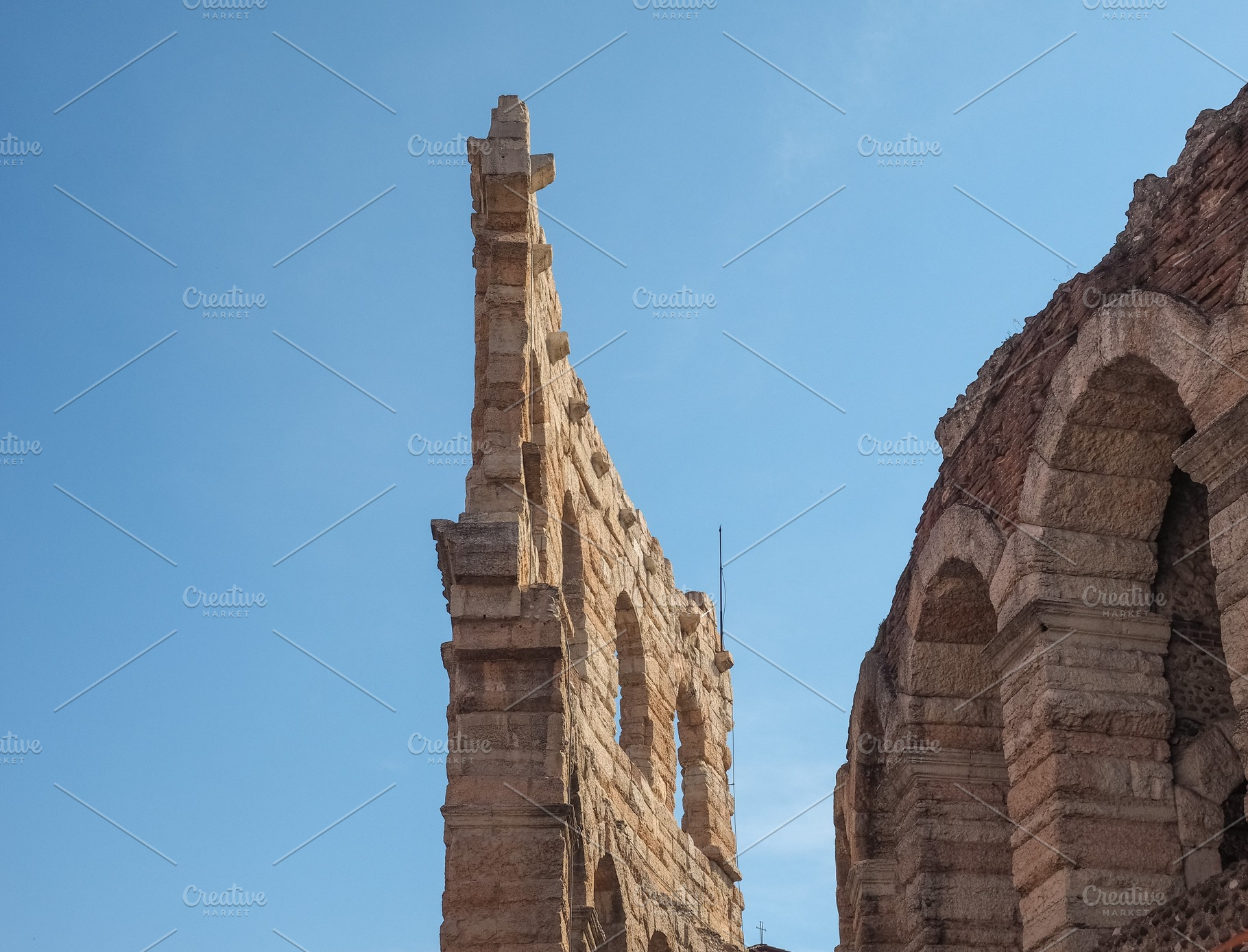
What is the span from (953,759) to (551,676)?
2.61 m

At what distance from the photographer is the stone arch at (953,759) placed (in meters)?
9.46

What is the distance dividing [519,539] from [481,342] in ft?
6.13

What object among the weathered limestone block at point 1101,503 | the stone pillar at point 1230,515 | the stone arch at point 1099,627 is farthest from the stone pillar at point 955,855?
the stone pillar at point 1230,515

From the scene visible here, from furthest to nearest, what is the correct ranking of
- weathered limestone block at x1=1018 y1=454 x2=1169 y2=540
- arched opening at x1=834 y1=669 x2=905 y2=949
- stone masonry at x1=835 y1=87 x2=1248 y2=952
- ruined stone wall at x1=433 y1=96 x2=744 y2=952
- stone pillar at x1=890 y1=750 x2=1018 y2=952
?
arched opening at x1=834 y1=669 x2=905 y2=949
ruined stone wall at x1=433 y1=96 x2=744 y2=952
stone pillar at x1=890 y1=750 x2=1018 y2=952
weathered limestone block at x1=1018 y1=454 x2=1169 y2=540
stone masonry at x1=835 y1=87 x2=1248 y2=952

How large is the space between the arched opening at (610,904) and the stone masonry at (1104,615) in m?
2.47

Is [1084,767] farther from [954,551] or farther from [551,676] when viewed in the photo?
[551,676]

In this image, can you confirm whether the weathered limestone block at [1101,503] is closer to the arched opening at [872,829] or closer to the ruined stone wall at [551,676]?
the arched opening at [872,829]

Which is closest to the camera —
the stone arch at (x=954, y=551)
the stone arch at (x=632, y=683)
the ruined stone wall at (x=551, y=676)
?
the stone arch at (x=954, y=551)

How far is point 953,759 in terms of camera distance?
988 centimetres

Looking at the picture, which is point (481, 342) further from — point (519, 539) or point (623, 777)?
point (623, 777)

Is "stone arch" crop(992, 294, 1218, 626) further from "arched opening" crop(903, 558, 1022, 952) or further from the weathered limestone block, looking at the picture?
"arched opening" crop(903, 558, 1022, 952)

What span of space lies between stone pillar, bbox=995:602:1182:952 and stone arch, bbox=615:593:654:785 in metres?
6.45

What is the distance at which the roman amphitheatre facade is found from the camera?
7.59 metres

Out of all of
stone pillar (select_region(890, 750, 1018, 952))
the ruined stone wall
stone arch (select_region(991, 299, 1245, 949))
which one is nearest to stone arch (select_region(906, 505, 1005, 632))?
stone arch (select_region(991, 299, 1245, 949))
